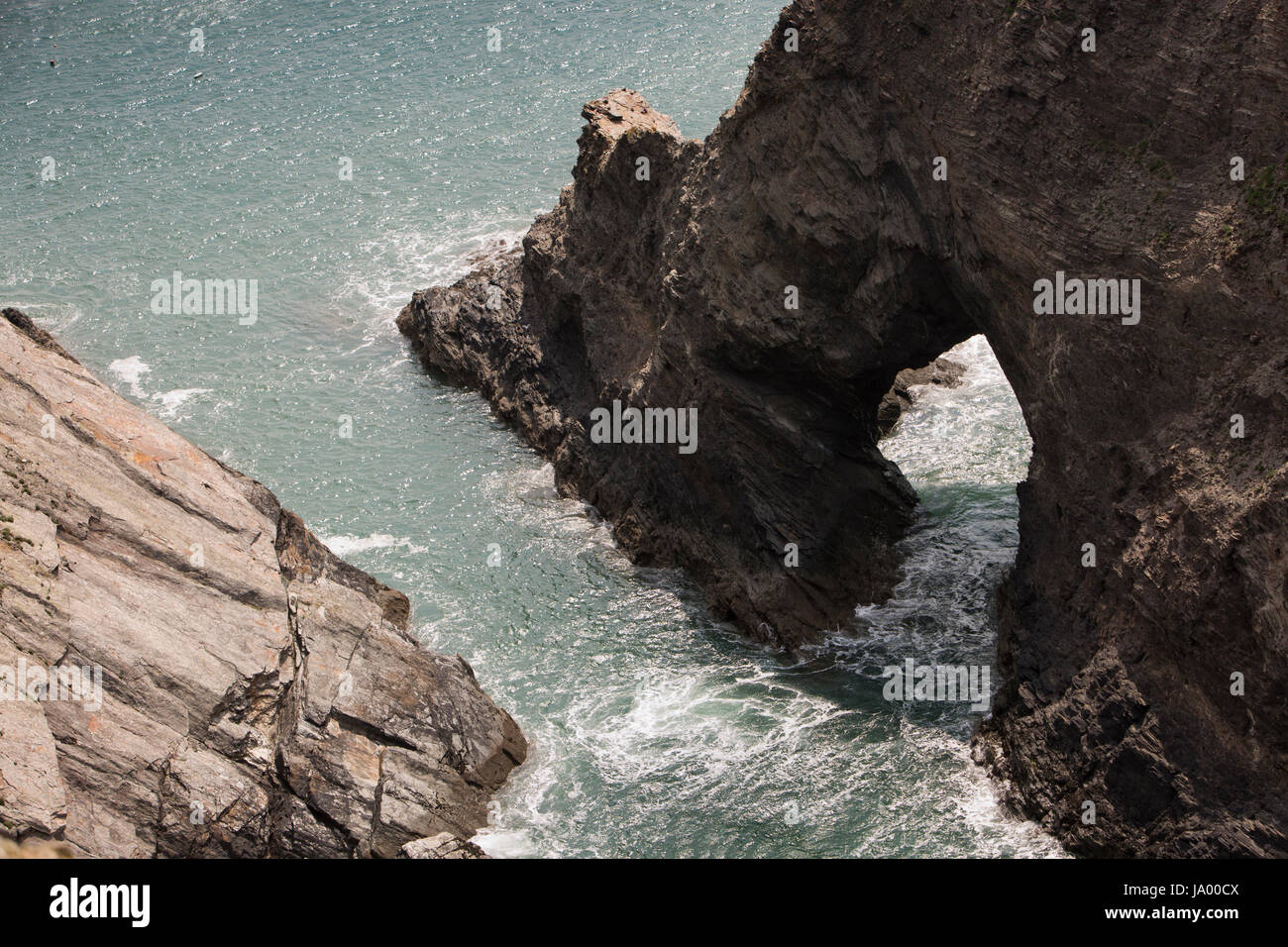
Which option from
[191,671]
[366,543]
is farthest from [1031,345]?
[366,543]

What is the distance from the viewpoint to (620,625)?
125 ft

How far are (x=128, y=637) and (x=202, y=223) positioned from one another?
39.0 metres

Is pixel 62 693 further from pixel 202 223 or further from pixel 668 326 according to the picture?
pixel 202 223

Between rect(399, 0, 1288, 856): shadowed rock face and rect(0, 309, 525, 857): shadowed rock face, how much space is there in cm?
1025

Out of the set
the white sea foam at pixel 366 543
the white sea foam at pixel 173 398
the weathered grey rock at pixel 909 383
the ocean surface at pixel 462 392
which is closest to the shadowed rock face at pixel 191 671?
the ocean surface at pixel 462 392

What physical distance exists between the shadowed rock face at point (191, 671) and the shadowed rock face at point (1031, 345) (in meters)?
10.2

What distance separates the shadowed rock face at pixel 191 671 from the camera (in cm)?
2625

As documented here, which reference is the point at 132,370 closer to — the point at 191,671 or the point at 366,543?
the point at 366,543

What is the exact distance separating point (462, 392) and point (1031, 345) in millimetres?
25051

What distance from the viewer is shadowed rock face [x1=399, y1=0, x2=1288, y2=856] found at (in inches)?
1029

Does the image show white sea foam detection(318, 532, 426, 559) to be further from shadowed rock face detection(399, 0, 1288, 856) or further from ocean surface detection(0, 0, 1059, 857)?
shadowed rock face detection(399, 0, 1288, 856)

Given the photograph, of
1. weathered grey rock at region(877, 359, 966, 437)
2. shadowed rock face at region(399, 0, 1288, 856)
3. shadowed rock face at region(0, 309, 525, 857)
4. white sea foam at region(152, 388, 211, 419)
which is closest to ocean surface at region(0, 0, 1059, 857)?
white sea foam at region(152, 388, 211, 419)

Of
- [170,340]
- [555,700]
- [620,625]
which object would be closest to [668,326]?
[620,625]

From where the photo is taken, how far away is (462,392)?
5075cm
